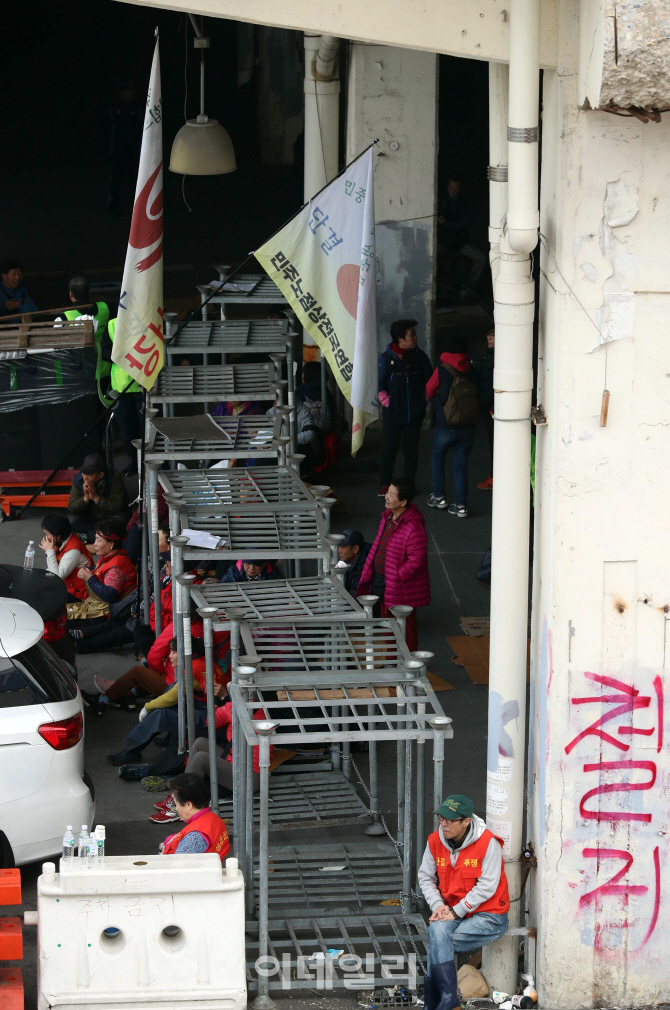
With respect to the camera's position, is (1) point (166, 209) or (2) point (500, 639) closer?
(2) point (500, 639)

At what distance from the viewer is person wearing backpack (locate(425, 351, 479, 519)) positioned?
525 inches

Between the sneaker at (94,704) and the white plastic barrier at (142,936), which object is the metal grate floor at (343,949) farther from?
the sneaker at (94,704)

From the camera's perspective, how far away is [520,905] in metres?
7.20

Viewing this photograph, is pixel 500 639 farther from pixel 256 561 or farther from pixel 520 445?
pixel 256 561

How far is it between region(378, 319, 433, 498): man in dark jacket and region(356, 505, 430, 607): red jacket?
10.3ft

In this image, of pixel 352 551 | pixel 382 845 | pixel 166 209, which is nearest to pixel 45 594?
pixel 352 551

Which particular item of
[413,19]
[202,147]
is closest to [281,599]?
[413,19]

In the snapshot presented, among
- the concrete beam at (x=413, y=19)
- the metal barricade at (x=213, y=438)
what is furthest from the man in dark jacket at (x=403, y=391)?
the concrete beam at (x=413, y=19)

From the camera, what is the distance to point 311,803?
8.87m

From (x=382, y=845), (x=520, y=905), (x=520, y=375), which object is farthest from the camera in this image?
(x=382, y=845)

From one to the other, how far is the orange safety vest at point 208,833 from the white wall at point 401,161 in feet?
32.0

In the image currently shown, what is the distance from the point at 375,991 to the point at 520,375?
132 inches

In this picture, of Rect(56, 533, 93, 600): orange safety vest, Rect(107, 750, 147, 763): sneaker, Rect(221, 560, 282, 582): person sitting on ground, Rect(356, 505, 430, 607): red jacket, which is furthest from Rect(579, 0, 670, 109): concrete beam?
Rect(56, 533, 93, 600): orange safety vest

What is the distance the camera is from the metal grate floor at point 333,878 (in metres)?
7.66
